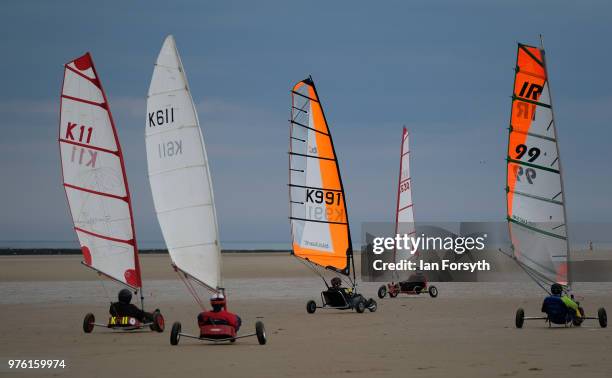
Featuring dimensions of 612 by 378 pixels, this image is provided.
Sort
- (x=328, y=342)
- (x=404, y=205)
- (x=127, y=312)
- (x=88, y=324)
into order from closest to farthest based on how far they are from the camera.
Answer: (x=328, y=342) → (x=88, y=324) → (x=127, y=312) → (x=404, y=205)

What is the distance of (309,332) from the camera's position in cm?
2039

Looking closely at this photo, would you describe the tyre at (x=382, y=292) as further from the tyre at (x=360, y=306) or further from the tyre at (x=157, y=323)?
the tyre at (x=157, y=323)

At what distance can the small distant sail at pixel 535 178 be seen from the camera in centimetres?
2348

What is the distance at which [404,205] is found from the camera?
35875 millimetres

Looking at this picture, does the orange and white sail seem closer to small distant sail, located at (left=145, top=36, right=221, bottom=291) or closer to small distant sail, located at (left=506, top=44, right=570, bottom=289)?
small distant sail, located at (left=506, top=44, right=570, bottom=289)

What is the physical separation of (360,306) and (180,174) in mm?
8517

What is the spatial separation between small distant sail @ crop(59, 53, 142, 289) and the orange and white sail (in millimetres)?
7663

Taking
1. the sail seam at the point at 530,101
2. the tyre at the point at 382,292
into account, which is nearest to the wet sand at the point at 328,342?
the tyre at the point at 382,292

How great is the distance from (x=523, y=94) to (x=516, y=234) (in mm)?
3425

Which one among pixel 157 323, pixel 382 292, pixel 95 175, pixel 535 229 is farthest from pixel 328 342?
pixel 382 292

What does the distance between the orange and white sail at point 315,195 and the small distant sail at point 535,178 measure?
6350mm

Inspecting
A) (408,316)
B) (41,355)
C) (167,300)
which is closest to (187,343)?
(41,355)

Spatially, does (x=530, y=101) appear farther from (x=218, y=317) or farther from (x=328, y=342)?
(x=218, y=317)

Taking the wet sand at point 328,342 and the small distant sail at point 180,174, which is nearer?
the wet sand at point 328,342
